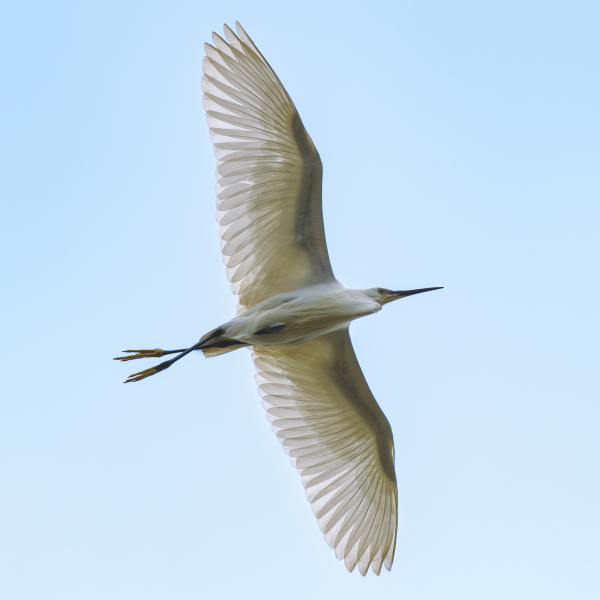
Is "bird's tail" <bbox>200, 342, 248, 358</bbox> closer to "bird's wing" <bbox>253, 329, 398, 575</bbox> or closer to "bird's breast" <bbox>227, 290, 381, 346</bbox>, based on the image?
"bird's breast" <bbox>227, 290, 381, 346</bbox>

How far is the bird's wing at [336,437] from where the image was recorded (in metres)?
9.62

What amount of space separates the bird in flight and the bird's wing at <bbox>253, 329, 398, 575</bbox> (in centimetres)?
1

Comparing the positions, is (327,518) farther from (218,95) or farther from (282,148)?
(218,95)

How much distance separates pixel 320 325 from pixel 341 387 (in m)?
1.25

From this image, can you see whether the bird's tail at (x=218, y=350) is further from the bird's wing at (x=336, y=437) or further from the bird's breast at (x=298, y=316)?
the bird's wing at (x=336, y=437)

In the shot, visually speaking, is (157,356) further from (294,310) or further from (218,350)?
(294,310)

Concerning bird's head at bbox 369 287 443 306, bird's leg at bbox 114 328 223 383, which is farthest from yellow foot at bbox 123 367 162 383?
bird's head at bbox 369 287 443 306

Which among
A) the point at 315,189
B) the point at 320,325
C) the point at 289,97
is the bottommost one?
the point at 320,325

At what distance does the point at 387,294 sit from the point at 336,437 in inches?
70.1

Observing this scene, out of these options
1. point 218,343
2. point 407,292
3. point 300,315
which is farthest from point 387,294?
point 218,343

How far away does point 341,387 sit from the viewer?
9.87 metres

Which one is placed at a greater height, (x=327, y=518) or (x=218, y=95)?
(x=218, y=95)

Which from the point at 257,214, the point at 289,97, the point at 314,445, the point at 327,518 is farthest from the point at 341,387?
the point at 289,97

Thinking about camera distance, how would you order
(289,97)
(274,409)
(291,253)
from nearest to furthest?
1. (289,97)
2. (291,253)
3. (274,409)
